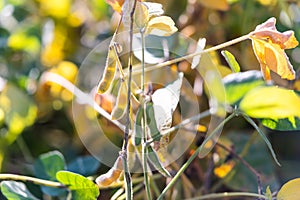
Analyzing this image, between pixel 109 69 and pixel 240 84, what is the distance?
0.11m

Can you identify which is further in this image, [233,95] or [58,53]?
[58,53]

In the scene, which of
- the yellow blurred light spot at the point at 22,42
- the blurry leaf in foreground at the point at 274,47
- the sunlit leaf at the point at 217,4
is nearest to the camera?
the blurry leaf in foreground at the point at 274,47

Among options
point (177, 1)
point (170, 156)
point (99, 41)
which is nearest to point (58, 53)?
point (99, 41)

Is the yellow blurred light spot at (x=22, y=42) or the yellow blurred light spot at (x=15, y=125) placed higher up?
the yellow blurred light spot at (x=22, y=42)

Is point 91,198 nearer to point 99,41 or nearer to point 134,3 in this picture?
point 134,3

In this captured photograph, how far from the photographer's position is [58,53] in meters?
0.74

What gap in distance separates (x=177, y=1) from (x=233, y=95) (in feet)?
0.94

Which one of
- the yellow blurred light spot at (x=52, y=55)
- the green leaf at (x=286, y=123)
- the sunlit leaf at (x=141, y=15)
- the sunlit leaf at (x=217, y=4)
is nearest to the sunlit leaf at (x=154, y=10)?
the sunlit leaf at (x=141, y=15)

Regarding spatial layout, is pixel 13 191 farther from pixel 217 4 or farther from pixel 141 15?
pixel 217 4

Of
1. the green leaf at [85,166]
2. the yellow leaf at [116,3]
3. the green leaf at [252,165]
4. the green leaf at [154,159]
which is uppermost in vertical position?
the yellow leaf at [116,3]

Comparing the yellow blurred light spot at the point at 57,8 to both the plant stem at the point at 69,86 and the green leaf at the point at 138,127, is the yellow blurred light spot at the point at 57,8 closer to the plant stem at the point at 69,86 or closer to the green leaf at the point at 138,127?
the plant stem at the point at 69,86

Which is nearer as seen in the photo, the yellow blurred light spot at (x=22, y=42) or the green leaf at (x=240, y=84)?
the green leaf at (x=240, y=84)

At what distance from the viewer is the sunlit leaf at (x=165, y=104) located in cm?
39

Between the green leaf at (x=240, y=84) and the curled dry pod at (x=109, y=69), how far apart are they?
0.32ft
